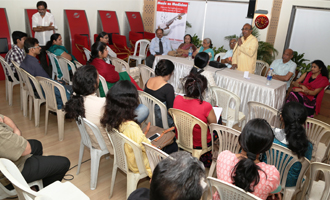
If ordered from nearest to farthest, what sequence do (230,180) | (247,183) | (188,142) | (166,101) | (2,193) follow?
(247,183) < (230,180) < (2,193) < (188,142) < (166,101)

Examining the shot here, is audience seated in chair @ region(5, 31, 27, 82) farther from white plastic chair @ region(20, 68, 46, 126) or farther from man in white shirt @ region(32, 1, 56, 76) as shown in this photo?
man in white shirt @ region(32, 1, 56, 76)

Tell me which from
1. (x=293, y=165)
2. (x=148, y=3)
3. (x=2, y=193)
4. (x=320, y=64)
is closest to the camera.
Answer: (x=2, y=193)

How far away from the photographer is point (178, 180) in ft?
→ 2.85

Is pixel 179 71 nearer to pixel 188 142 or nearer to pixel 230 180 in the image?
pixel 188 142

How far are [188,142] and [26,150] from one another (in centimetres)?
134

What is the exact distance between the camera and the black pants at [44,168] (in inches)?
70.3

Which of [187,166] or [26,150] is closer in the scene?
[187,166]

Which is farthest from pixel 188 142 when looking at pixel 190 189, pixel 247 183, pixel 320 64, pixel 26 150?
pixel 320 64

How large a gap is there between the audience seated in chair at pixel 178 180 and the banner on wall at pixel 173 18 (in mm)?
6598

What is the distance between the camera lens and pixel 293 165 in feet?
6.13

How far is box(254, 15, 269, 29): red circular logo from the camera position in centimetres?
568

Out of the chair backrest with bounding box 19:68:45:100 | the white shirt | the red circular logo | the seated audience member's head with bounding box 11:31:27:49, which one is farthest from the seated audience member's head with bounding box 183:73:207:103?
the white shirt

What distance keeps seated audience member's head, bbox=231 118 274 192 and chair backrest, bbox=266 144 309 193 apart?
0.42 metres

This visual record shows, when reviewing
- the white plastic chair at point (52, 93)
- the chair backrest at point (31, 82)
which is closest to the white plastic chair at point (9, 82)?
the chair backrest at point (31, 82)
